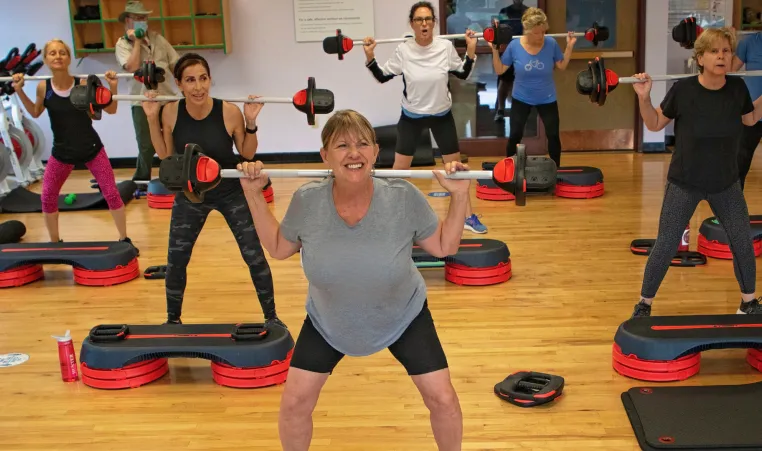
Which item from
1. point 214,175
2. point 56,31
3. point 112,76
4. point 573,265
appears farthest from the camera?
point 56,31

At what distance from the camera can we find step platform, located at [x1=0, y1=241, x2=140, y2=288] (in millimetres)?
5594

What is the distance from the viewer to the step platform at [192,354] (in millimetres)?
3986

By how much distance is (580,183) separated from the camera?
24.8ft

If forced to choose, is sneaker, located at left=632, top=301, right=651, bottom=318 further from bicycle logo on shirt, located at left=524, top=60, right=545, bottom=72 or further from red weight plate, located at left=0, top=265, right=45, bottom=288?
red weight plate, located at left=0, top=265, right=45, bottom=288

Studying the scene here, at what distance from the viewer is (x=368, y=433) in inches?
140

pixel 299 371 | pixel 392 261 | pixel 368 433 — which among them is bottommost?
pixel 368 433

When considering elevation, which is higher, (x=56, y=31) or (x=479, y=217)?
(x=56, y=31)

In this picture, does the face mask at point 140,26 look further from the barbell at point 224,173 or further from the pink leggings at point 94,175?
the barbell at point 224,173

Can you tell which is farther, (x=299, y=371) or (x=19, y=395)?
(x=19, y=395)

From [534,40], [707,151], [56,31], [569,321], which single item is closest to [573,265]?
[569,321]

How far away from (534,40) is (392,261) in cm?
477

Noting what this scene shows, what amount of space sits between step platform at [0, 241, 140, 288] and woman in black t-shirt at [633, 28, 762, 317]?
325cm

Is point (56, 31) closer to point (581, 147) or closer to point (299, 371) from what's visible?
point (581, 147)

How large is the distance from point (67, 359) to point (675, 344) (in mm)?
2710
